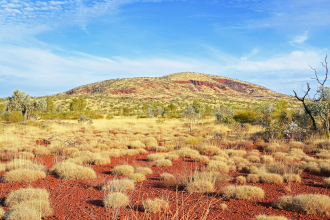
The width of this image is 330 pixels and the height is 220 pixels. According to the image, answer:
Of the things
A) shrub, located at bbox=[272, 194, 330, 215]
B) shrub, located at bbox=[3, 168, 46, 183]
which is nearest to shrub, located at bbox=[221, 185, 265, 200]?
shrub, located at bbox=[272, 194, 330, 215]

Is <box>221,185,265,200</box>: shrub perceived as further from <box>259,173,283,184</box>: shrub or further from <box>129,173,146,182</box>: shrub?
<box>129,173,146,182</box>: shrub

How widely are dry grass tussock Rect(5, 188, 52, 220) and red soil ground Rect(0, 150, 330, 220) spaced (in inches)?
10.6

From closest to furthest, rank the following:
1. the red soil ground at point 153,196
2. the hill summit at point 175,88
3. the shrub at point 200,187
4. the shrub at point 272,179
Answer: the red soil ground at point 153,196, the shrub at point 200,187, the shrub at point 272,179, the hill summit at point 175,88

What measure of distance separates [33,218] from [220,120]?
27.0 m

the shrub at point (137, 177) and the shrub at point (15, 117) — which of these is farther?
the shrub at point (15, 117)

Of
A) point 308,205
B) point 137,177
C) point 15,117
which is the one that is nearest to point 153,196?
point 137,177

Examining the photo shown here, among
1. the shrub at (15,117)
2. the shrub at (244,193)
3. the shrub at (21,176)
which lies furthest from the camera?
the shrub at (15,117)

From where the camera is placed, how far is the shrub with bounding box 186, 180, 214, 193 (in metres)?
6.60

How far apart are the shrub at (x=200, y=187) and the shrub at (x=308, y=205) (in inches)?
71.0

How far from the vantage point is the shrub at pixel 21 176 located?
24.5 feet

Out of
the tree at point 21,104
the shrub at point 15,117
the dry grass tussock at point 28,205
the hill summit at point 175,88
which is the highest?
the hill summit at point 175,88

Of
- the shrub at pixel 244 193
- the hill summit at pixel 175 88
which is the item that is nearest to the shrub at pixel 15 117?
the shrub at pixel 244 193

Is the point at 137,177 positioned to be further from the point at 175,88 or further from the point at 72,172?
the point at 175,88

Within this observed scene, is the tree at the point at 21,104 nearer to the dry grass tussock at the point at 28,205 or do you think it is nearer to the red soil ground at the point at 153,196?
the red soil ground at the point at 153,196
